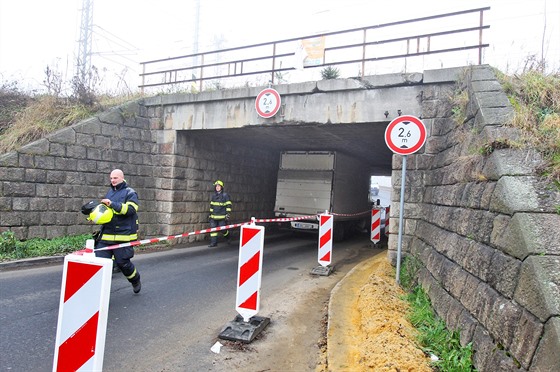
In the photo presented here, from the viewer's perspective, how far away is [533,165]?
3541mm

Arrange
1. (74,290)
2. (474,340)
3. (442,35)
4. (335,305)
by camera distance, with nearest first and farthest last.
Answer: (74,290), (474,340), (335,305), (442,35)

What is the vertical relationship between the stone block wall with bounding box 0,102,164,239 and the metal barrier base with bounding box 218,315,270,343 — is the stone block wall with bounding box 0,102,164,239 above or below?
above

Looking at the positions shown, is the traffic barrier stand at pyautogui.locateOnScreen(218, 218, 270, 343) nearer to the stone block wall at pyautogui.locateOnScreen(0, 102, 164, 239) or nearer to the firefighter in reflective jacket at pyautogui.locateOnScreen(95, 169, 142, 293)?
the firefighter in reflective jacket at pyautogui.locateOnScreen(95, 169, 142, 293)

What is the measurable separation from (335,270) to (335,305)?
120 inches

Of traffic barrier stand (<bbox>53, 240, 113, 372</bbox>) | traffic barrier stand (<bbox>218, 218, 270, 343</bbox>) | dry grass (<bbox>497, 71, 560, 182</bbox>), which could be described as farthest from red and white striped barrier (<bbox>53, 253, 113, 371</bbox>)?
dry grass (<bbox>497, 71, 560, 182</bbox>)

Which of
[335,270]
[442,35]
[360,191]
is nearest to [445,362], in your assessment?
[335,270]

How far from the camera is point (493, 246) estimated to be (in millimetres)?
3314

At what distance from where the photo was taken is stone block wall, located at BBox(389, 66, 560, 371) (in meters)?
2.46

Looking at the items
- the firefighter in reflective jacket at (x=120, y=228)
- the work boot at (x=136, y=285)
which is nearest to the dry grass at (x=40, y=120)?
the firefighter in reflective jacket at (x=120, y=228)

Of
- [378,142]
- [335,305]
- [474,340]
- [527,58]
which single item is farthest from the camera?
[378,142]

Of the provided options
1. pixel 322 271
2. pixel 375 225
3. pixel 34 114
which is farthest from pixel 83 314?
pixel 375 225

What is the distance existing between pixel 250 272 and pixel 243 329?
25.8 inches

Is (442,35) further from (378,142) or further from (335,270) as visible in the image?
(335,270)

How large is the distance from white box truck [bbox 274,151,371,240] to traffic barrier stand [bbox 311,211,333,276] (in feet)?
16.0
